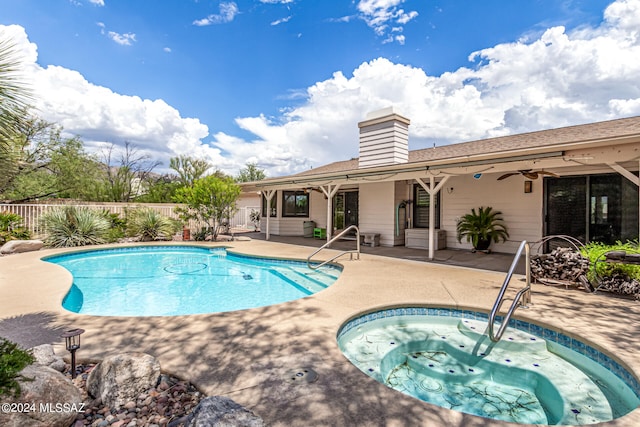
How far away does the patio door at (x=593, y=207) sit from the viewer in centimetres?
688

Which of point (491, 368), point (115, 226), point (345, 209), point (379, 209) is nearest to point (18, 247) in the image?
point (115, 226)

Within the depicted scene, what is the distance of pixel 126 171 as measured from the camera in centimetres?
2227

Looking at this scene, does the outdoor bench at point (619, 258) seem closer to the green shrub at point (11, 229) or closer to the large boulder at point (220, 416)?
the large boulder at point (220, 416)

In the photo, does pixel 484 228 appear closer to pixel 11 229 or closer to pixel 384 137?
pixel 384 137

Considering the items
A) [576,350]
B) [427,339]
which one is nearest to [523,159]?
[576,350]

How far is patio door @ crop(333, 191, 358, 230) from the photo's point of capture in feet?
40.7

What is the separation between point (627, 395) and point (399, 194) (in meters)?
8.20

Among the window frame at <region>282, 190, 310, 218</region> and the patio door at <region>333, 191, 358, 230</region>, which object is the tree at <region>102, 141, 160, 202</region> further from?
the patio door at <region>333, 191, 358, 230</region>

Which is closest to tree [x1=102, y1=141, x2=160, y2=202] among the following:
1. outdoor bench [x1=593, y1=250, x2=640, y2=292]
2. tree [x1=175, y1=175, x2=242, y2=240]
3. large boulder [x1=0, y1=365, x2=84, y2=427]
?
tree [x1=175, y1=175, x2=242, y2=240]

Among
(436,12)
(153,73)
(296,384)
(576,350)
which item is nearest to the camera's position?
(296,384)

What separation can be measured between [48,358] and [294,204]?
39.5 ft

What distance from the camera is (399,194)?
10391 mm

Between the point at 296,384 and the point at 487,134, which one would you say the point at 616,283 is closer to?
the point at 296,384

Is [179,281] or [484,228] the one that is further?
[484,228]
